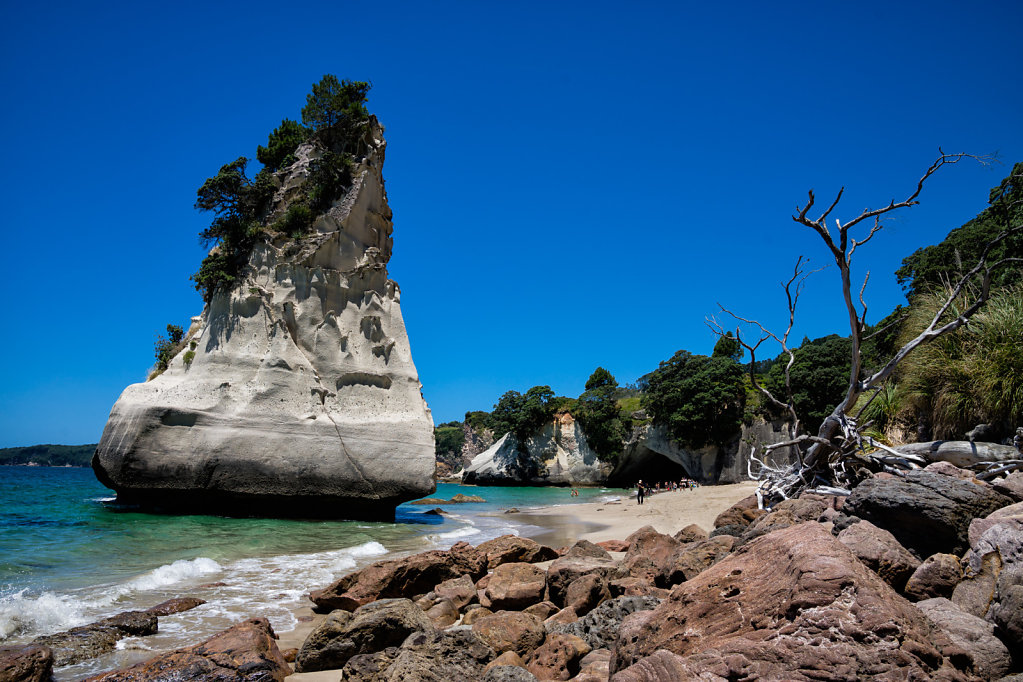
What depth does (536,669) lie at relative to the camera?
15.9 feet

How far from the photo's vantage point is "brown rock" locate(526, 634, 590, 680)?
15.6 ft

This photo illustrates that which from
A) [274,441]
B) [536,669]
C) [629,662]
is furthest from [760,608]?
[274,441]

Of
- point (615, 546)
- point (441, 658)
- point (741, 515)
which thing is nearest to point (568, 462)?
point (615, 546)

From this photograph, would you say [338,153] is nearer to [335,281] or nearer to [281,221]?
[281,221]

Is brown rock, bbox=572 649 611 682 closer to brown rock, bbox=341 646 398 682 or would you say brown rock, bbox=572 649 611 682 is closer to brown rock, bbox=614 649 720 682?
brown rock, bbox=614 649 720 682

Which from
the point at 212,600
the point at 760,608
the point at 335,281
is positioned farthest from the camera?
the point at 335,281

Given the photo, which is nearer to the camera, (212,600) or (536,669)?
(536,669)

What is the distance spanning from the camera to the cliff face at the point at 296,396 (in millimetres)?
17406

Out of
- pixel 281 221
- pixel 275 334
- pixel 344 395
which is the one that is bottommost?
pixel 344 395

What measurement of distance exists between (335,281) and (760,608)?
19.9 meters

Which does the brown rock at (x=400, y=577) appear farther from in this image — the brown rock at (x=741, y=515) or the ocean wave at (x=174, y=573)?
the brown rock at (x=741, y=515)

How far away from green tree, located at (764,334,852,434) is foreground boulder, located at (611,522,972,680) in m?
33.7

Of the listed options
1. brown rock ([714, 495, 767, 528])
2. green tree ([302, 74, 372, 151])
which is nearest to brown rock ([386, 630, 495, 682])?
brown rock ([714, 495, 767, 528])

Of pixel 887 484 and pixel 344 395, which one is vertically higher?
pixel 344 395
